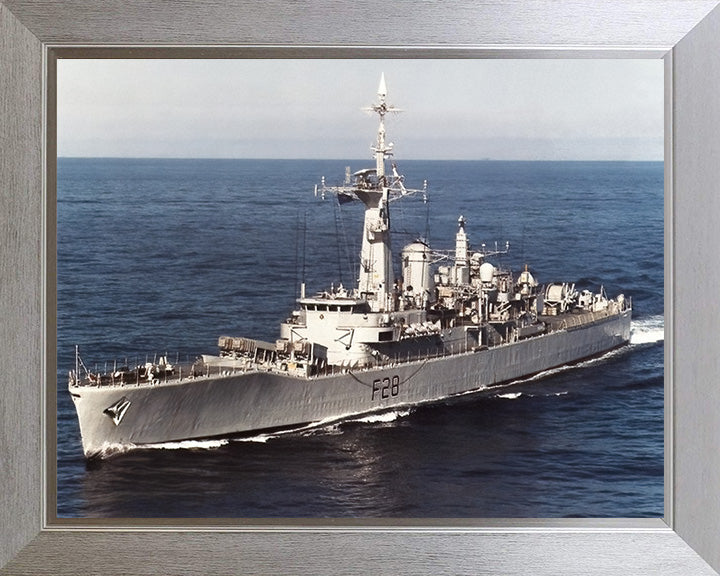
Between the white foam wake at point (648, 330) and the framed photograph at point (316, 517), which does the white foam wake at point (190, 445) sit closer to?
the framed photograph at point (316, 517)

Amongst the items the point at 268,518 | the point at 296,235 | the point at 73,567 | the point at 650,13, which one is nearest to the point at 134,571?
the point at 73,567

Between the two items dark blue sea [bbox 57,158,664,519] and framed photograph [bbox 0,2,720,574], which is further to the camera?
dark blue sea [bbox 57,158,664,519]

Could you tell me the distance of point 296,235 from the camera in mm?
4613

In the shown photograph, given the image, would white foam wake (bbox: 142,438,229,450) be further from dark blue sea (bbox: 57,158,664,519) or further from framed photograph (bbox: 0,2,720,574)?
framed photograph (bbox: 0,2,720,574)

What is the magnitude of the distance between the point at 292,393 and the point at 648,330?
4.92 ft

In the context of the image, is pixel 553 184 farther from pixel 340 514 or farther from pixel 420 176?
pixel 340 514

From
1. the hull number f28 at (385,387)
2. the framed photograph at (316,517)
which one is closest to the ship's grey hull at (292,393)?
the hull number f28 at (385,387)

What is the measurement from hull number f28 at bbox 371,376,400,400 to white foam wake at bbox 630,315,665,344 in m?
1.00

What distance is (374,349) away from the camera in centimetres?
486

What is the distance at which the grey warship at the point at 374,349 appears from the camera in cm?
450

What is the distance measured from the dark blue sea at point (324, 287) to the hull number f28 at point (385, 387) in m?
0.11

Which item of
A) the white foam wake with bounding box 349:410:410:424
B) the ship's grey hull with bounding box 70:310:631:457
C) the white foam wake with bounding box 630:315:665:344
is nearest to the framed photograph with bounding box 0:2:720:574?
the white foam wake with bounding box 630:315:665:344

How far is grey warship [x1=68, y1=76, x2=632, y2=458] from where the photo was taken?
4504mm

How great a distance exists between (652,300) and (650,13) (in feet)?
3.63
